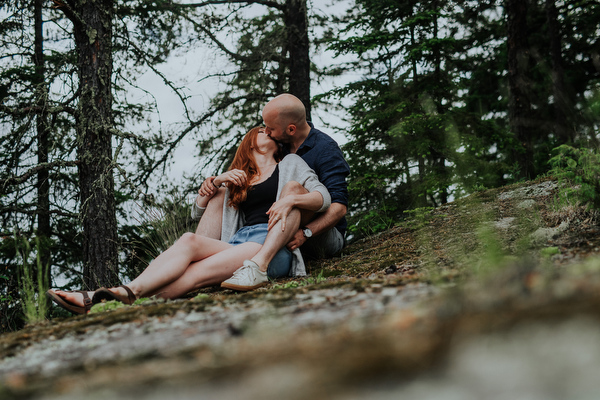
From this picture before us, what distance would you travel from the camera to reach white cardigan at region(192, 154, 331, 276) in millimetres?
3805

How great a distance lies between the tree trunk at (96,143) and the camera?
523cm

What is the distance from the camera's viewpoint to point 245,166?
4078mm

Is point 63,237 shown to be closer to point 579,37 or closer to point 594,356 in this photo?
point 594,356

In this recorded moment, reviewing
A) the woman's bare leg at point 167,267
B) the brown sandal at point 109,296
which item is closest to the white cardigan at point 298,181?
the woman's bare leg at point 167,267

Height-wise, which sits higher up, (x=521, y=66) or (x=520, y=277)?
(x=521, y=66)

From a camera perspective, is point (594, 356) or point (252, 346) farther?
point (252, 346)

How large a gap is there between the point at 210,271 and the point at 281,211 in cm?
69

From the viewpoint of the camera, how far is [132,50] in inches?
269

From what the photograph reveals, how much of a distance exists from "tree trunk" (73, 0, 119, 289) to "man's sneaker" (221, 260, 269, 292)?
2.66m

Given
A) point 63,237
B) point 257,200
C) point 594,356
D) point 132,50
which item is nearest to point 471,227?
point 257,200

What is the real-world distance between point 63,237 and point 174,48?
13.0 ft

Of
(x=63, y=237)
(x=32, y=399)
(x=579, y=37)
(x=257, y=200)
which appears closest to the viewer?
(x=32, y=399)

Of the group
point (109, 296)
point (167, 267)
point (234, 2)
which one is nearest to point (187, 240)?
point (167, 267)

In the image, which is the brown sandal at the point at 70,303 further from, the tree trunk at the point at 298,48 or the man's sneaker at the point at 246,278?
the tree trunk at the point at 298,48
